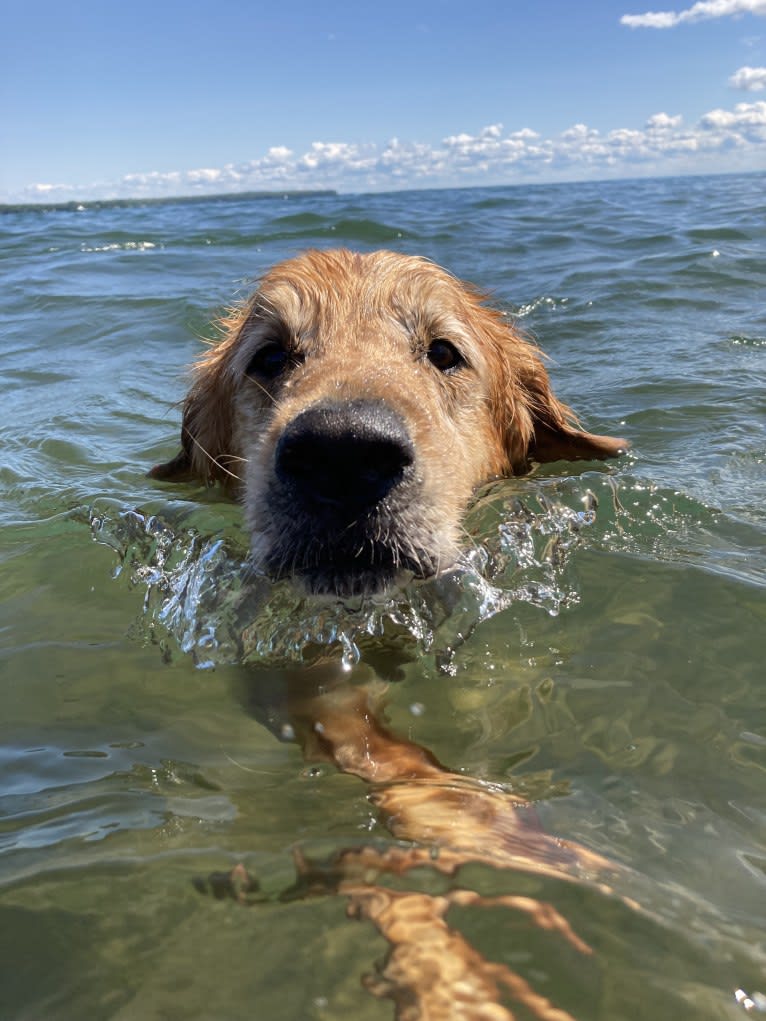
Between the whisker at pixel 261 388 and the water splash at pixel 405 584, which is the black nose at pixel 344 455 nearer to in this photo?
the water splash at pixel 405 584

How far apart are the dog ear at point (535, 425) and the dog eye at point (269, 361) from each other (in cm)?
142

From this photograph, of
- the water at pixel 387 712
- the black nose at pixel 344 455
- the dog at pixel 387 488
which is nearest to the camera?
the water at pixel 387 712

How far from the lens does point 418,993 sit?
6.34 feet

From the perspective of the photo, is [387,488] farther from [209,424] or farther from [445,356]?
[209,424]

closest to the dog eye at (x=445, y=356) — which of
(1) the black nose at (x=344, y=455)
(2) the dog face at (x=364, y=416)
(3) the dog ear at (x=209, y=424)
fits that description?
(2) the dog face at (x=364, y=416)

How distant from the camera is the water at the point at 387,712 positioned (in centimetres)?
205

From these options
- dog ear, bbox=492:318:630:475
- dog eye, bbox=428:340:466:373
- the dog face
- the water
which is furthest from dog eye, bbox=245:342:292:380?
dog ear, bbox=492:318:630:475

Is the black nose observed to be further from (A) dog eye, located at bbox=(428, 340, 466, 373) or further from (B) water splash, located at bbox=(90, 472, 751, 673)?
(A) dog eye, located at bbox=(428, 340, 466, 373)

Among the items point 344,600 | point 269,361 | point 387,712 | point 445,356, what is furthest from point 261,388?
point 387,712

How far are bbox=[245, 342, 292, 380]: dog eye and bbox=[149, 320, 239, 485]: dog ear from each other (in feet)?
1.37

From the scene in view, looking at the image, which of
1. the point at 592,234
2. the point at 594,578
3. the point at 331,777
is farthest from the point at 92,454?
the point at 592,234

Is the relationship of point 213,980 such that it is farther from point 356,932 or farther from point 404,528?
point 404,528

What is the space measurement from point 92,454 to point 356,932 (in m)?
5.12

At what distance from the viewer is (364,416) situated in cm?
291
